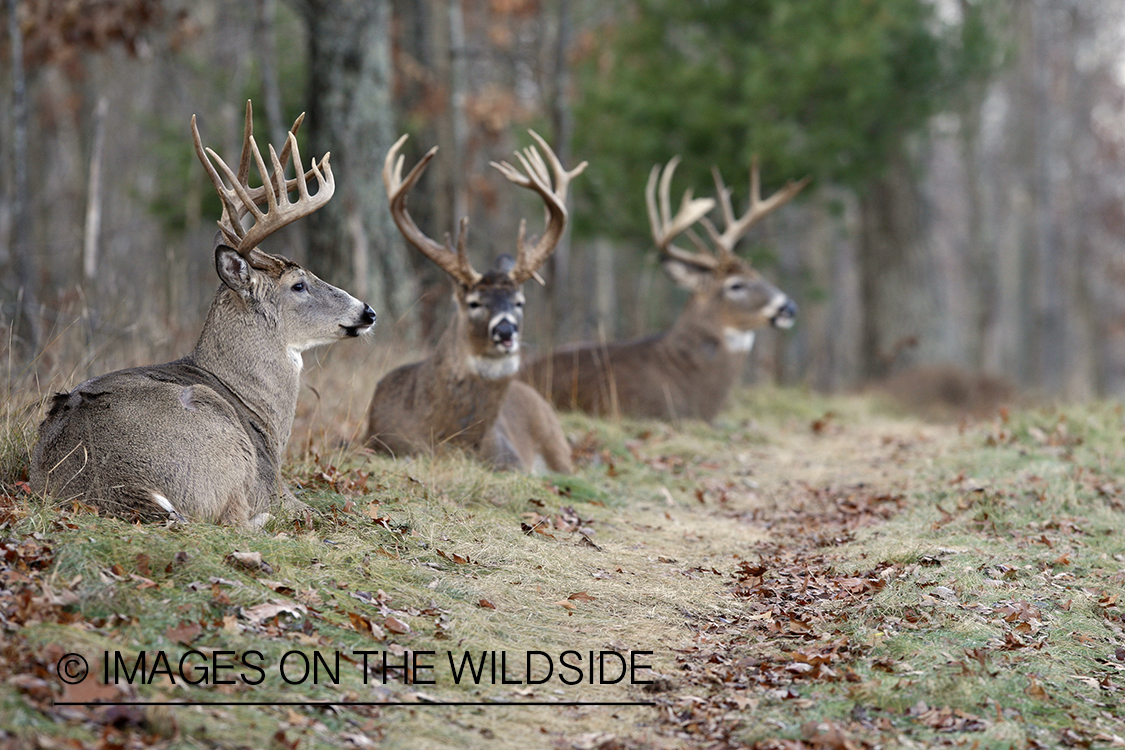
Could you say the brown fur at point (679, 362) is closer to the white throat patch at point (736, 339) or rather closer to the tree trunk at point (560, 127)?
the white throat patch at point (736, 339)

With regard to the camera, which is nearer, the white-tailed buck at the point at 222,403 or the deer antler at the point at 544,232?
the white-tailed buck at the point at 222,403

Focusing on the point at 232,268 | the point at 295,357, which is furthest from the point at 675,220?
the point at 232,268

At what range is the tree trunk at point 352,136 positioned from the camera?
1170cm

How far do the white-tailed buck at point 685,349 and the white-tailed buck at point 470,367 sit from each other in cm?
256

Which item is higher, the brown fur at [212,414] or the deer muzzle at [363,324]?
the deer muzzle at [363,324]

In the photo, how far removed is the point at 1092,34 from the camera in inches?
1085

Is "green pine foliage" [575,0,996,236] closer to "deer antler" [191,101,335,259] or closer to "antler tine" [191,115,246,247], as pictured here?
"deer antler" [191,101,335,259]

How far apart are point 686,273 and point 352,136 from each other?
3.77m

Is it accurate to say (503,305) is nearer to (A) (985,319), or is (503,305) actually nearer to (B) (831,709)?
(B) (831,709)

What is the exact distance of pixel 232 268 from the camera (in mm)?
6008

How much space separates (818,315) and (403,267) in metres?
12.0

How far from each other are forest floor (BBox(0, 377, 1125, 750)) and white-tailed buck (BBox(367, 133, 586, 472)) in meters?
0.55

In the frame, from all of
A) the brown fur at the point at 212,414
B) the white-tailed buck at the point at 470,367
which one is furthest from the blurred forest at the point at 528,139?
the white-tailed buck at the point at 470,367

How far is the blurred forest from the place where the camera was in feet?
38.1
